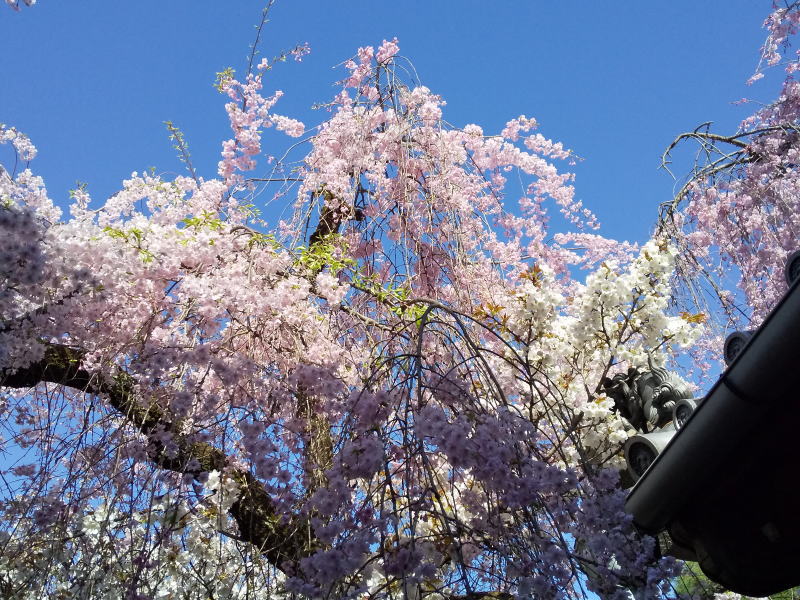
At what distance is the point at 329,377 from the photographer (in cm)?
250

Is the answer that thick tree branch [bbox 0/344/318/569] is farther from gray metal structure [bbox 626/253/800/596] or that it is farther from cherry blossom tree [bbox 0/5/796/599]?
gray metal structure [bbox 626/253/800/596]

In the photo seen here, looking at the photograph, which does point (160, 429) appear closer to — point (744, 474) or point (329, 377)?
point (329, 377)

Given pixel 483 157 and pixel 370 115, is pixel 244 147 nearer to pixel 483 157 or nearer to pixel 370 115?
pixel 370 115

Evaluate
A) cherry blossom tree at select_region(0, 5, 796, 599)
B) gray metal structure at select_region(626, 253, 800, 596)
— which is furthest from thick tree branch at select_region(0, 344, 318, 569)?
gray metal structure at select_region(626, 253, 800, 596)

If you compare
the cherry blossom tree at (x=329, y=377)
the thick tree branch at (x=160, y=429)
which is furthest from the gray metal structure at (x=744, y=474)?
the thick tree branch at (x=160, y=429)

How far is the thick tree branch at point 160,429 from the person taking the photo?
277cm

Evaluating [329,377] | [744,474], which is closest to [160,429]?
[329,377]

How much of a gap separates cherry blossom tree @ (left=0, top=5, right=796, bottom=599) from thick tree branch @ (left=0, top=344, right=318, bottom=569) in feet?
0.07

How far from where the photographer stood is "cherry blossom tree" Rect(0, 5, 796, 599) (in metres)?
1.92

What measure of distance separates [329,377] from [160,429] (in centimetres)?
78

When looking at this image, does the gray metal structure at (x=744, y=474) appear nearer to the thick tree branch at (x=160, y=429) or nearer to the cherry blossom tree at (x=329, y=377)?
the cherry blossom tree at (x=329, y=377)

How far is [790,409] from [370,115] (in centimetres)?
350

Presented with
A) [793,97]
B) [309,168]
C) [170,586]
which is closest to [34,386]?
[170,586]

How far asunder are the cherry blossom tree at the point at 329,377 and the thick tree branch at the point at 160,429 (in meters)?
0.02
